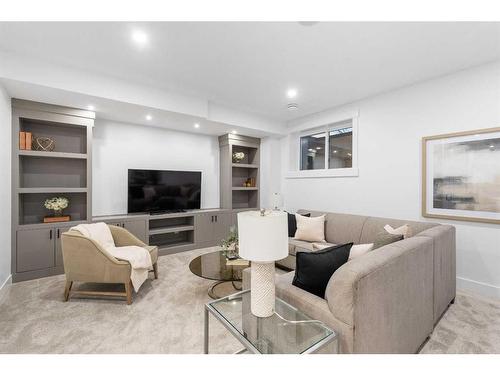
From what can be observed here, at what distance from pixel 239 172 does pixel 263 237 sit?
4.24m

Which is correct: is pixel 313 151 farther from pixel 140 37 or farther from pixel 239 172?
pixel 140 37

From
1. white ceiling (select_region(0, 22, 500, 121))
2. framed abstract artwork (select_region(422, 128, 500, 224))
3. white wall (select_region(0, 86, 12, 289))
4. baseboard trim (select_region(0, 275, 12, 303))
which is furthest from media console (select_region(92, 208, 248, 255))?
framed abstract artwork (select_region(422, 128, 500, 224))

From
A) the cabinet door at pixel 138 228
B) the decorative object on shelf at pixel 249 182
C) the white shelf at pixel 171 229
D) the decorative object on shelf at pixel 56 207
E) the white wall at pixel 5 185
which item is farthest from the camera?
the decorative object on shelf at pixel 249 182

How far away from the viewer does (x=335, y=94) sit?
3469 millimetres

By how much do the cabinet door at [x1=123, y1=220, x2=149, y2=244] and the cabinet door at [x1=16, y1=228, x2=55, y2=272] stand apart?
904mm

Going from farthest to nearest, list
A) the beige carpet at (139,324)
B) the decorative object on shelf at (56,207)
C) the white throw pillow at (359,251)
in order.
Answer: the decorative object on shelf at (56,207) < the white throw pillow at (359,251) < the beige carpet at (139,324)

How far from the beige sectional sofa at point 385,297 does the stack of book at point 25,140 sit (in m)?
3.32

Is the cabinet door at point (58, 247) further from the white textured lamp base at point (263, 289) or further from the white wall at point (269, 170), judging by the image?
the white wall at point (269, 170)

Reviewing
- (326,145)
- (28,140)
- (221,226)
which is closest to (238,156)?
(221,226)

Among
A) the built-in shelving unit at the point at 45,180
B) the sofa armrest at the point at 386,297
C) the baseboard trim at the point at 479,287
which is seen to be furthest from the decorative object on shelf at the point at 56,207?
the baseboard trim at the point at 479,287

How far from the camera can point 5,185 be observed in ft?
8.91

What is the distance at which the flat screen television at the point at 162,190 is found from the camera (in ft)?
12.9
